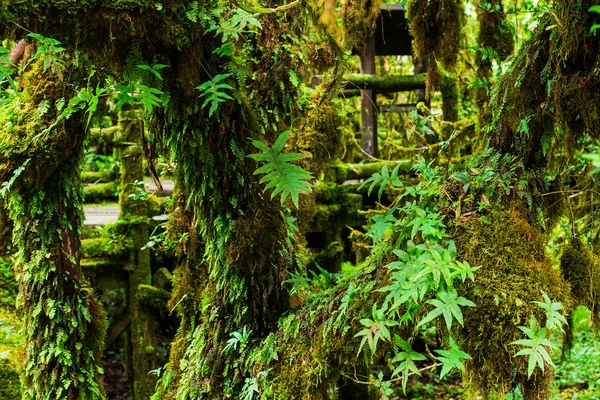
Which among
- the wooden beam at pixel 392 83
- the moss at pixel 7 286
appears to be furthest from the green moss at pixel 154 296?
the wooden beam at pixel 392 83

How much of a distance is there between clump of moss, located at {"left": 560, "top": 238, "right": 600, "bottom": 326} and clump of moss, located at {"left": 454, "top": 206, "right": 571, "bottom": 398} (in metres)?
0.34

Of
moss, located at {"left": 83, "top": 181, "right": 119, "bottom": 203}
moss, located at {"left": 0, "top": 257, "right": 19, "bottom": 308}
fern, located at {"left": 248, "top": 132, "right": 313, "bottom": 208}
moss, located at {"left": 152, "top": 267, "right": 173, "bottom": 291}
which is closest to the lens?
fern, located at {"left": 248, "top": 132, "right": 313, "bottom": 208}

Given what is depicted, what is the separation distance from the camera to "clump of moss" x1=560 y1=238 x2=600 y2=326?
10.2 ft

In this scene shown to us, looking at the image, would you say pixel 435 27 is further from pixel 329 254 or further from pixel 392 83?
pixel 329 254

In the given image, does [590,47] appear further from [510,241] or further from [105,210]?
[105,210]

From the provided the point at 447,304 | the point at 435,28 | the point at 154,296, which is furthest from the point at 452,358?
the point at 154,296

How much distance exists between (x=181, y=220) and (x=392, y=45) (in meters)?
6.14

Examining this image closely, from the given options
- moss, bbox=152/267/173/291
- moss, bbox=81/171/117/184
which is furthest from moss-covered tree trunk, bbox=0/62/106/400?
moss, bbox=81/171/117/184

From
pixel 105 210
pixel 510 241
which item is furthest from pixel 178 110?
pixel 105 210

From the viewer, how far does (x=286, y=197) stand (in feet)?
9.52

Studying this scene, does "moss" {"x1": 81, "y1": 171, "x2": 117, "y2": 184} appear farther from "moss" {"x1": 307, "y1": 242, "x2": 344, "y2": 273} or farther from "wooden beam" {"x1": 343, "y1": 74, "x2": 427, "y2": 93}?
"wooden beam" {"x1": 343, "y1": 74, "x2": 427, "y2": 93}

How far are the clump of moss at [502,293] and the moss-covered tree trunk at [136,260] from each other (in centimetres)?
540

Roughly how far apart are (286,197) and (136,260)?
228 inches

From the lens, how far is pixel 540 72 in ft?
9.58
